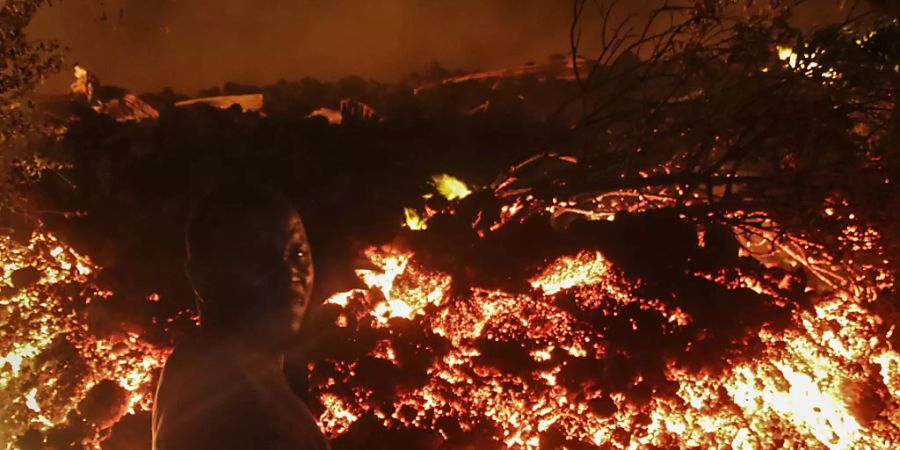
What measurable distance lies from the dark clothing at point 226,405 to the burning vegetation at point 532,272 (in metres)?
1.54

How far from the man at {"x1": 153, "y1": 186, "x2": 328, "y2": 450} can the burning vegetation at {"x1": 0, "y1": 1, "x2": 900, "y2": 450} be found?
143 cm

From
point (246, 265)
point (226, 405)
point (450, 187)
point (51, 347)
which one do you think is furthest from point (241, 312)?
point (51, 347)

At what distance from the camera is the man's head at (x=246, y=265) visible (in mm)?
3574

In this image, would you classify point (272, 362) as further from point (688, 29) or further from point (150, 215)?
point (688, 29)

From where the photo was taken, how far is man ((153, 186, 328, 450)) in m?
3.24

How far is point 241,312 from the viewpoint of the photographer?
3.58 meters

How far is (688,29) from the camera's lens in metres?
5.60

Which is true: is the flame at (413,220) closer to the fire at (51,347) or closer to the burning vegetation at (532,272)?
the burning vegetation at (532,272)

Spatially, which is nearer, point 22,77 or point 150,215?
point 22,77

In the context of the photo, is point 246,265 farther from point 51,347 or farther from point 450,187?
point 51,347

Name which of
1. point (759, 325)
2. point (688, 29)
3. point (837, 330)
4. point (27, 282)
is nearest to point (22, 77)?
point (27, 282)

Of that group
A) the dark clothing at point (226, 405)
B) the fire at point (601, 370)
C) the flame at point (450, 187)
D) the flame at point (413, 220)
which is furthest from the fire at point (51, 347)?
the flame at point (450, 187)

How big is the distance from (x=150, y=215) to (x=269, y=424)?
3404 millimetres

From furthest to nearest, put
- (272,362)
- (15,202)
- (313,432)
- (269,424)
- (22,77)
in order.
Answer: (15,202) → (22,77) → (272,362) → (313,432) → (269,424)
